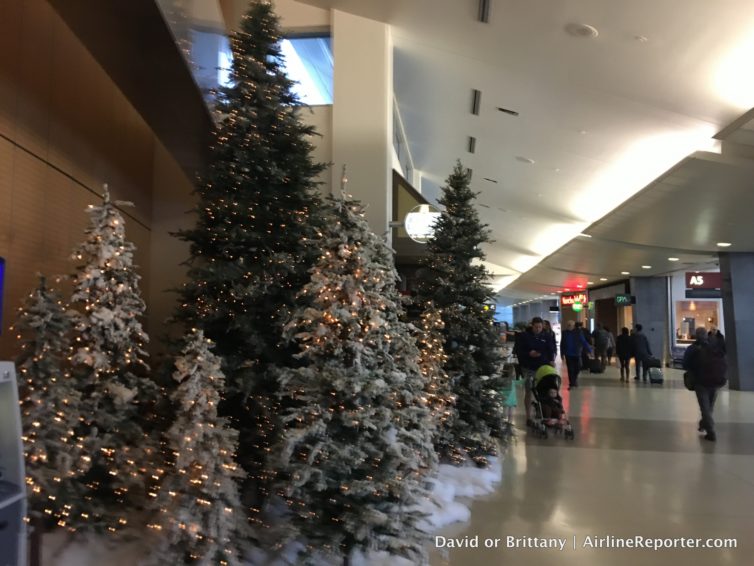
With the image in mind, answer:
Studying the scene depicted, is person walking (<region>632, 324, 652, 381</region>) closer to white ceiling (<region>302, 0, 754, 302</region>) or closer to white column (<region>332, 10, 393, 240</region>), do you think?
white ceiling (<region>302, 0, 754, 302</region>)

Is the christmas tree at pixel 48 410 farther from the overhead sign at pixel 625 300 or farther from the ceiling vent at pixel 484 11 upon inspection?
the overhead sign at pixel 625 300

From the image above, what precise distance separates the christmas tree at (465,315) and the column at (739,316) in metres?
12.1

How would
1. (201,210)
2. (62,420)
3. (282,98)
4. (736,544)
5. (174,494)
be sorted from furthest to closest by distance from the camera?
(282,98) < (201,210) < (736,544) < (62,420) < (174,494)

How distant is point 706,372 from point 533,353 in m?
2.55

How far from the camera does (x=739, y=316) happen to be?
16266 mm

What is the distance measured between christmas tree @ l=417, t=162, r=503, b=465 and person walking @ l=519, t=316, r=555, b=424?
2220 millimetres

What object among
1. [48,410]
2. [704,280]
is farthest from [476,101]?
[704,280]

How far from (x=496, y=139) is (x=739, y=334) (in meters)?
9.55

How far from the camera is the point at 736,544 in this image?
178 inches

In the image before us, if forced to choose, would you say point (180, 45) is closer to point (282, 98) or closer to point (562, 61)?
point (282, 98)

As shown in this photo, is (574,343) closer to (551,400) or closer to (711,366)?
(711,366)

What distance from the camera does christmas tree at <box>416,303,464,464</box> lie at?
610cm

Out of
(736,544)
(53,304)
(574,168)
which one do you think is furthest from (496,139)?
(53,304)


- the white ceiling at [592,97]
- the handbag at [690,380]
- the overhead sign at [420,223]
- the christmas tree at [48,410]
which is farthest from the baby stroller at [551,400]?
the christmas tree at [48,410]
